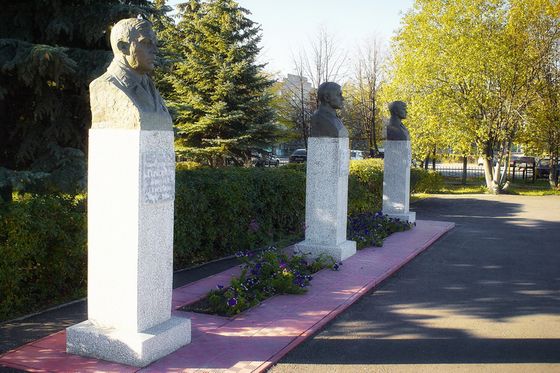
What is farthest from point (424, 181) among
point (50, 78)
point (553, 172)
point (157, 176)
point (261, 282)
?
point (157, 176)

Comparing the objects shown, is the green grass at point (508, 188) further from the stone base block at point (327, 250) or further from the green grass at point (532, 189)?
the stone base block at point (327, 250)

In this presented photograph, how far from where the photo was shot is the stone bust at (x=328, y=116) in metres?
8.91

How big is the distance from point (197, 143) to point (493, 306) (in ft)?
60.4

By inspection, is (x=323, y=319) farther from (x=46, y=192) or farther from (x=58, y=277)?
(x=46, y=192)

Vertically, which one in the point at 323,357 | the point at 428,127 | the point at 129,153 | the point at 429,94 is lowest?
the point at 323,357

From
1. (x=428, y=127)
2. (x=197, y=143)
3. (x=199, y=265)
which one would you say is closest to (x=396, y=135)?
(x=199, y=265)

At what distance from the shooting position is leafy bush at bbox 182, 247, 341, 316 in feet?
20.8

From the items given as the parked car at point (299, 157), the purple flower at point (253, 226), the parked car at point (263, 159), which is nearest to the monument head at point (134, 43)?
the purple flower at point (253, 226)

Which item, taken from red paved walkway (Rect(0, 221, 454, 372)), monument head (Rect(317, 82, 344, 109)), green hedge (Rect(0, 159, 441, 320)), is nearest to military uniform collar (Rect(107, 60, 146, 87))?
green hedge (Rect(0, 159, 441, 320))

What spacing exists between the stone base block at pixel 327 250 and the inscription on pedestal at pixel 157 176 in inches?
177

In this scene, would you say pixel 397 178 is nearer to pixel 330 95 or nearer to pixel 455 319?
pixel 330 95

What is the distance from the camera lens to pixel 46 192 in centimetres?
839

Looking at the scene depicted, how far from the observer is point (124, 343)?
184 inches

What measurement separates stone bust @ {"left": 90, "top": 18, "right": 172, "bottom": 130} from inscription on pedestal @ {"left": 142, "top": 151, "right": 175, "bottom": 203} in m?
0.27
